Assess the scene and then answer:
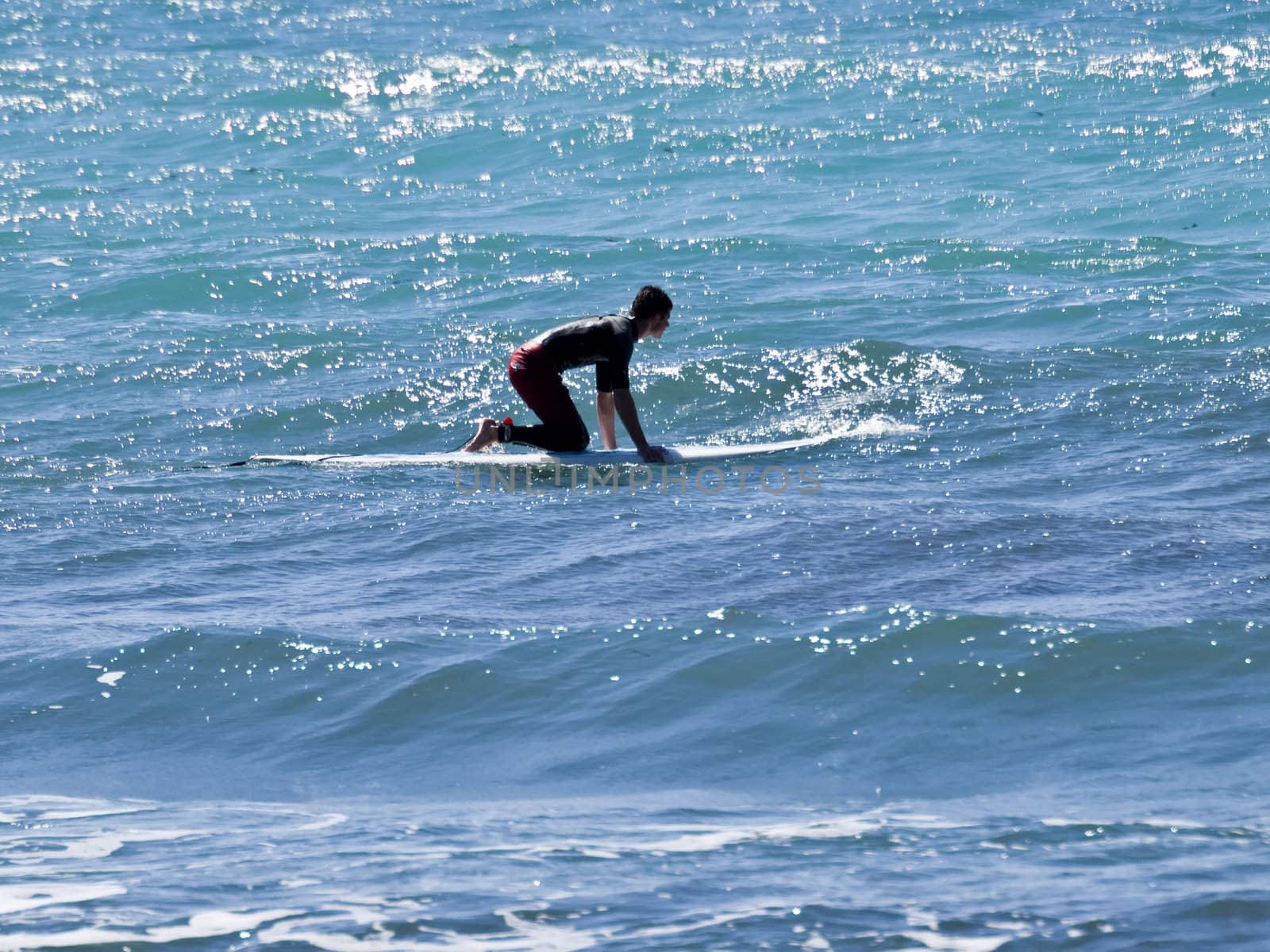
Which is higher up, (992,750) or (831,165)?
(831,165)

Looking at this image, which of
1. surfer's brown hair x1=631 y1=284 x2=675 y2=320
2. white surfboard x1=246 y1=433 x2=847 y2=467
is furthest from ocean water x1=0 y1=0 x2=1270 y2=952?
surfer's brown hair x1=631 y1=284 x2=675 y2=320

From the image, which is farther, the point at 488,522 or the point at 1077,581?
the point at 488,522

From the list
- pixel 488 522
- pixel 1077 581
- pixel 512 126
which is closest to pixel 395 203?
pixel 512 126

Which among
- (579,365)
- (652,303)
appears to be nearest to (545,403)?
(579,365)

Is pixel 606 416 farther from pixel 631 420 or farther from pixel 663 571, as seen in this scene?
pixel 663 571

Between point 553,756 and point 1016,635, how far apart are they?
196cm

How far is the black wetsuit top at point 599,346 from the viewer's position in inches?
338

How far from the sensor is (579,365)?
888 centimetres

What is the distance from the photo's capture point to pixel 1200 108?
21719 mm

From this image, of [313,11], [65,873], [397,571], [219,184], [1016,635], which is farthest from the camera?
[313,11]

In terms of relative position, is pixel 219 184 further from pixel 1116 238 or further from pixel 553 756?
pixel 553 756

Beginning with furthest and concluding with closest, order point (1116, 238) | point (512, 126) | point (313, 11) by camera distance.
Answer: point (313, 11) → point (512, 126) → point (1116, 238)

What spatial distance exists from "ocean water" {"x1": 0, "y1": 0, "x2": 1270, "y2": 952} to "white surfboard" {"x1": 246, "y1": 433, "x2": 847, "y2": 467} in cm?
21

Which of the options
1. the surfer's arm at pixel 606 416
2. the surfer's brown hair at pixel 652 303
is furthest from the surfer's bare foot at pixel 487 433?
the surfer's brown hair at pixel 652 303
